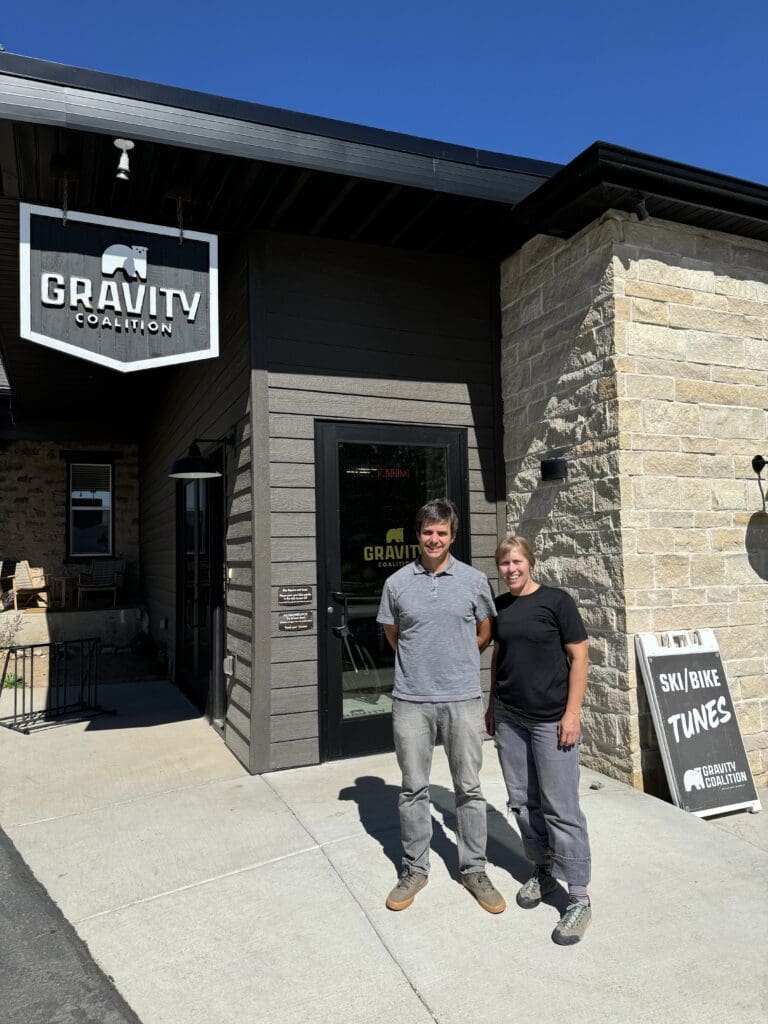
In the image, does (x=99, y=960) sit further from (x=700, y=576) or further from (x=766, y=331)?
(x=766, y=331)

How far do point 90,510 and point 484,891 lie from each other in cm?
1064

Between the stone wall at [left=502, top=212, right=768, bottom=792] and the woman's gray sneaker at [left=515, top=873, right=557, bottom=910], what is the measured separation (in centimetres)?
142

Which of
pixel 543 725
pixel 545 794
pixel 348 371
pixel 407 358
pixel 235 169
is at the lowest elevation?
pixel 545 794

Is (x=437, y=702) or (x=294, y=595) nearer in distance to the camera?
(x=437, y=702)

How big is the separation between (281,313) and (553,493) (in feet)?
7.11

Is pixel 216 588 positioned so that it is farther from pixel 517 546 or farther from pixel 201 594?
pixel 517 546

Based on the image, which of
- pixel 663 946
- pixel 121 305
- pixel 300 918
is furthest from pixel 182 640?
pixel 663 946

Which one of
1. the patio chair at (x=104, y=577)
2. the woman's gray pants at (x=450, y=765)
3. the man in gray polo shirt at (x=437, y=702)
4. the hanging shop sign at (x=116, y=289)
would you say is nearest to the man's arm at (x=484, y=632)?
the man in gray polo shirt at (x=437, y=702)

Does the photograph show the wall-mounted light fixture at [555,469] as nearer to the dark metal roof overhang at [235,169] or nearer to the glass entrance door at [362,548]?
the glass entrance door at [362,548]

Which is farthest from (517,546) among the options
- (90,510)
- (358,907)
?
(90,510)

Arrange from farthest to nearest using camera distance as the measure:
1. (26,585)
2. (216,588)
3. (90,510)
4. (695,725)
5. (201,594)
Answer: (90,510)
(26,585)
(201,594)
(216,588)
(695,725)

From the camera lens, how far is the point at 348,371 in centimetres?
479

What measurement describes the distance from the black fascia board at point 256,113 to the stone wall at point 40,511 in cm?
905

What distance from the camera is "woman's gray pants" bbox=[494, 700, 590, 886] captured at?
8.52ft
